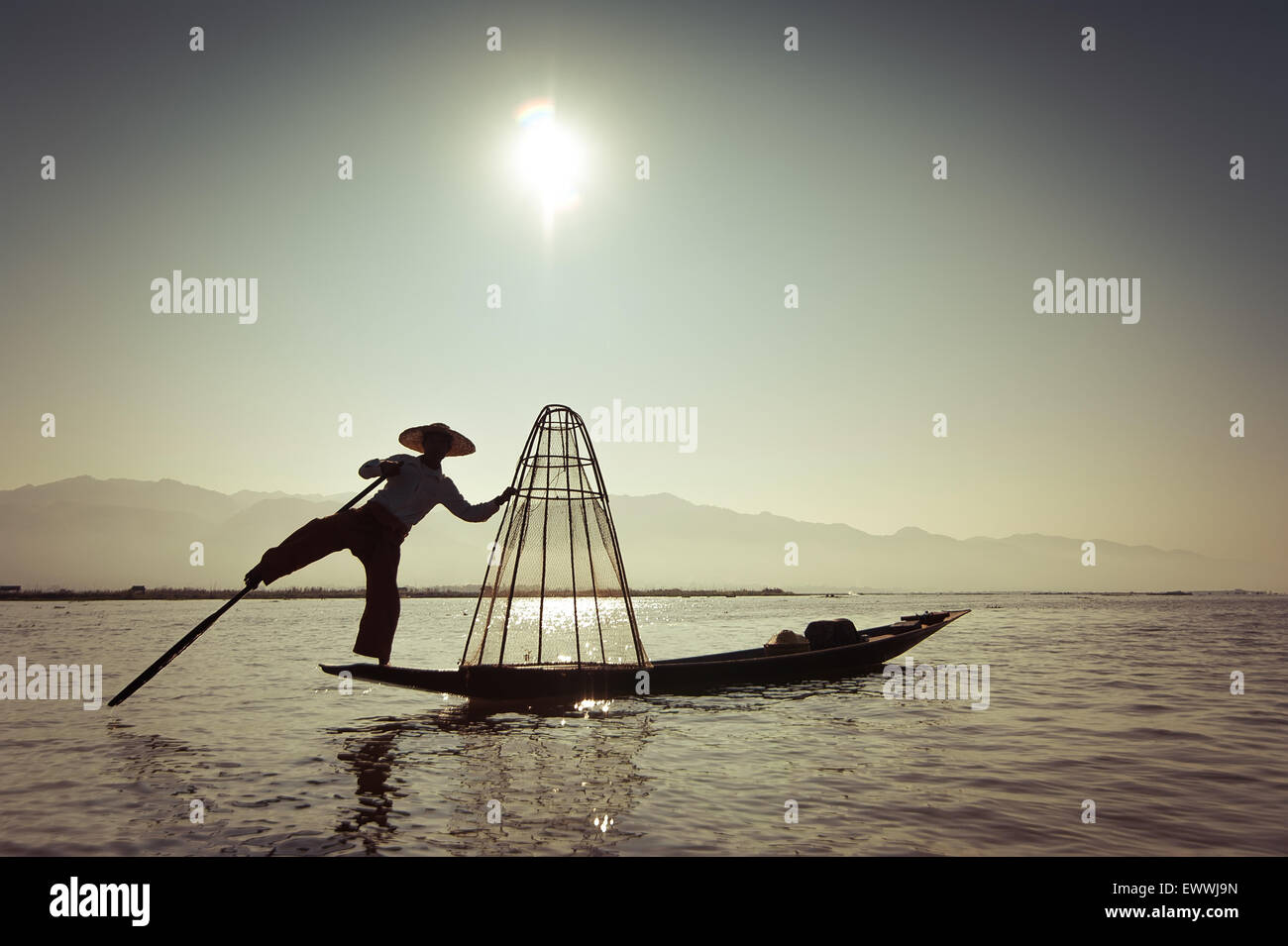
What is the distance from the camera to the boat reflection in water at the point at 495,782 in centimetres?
634

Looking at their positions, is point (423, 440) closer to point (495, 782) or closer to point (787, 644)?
point (495, 782)

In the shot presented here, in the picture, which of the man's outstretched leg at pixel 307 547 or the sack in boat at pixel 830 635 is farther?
the sack in boat at pixel 830 635

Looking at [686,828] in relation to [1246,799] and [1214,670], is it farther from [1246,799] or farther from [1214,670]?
[1214,670]

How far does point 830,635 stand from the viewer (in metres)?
18.0

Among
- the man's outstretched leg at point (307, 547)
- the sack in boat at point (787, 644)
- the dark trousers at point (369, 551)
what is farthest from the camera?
the sack in boat at point (787, 644)

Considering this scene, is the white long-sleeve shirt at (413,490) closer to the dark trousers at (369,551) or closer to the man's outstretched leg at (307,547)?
the dark trousers at (369,551)

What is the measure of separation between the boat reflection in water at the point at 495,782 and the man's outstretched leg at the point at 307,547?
2.43 metres

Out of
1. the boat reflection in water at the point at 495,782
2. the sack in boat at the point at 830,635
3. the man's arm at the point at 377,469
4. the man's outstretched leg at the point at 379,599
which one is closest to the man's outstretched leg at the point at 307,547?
the man's outstretched leg at the point at 379,599

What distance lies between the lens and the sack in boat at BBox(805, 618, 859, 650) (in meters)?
18.0

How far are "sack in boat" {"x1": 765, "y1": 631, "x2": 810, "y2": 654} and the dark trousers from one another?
30.2ft

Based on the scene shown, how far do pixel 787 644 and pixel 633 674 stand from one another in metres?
4.83

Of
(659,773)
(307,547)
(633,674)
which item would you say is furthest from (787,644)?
(307,547)
